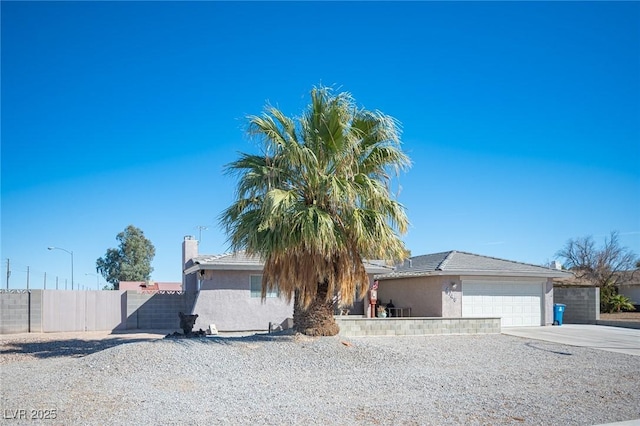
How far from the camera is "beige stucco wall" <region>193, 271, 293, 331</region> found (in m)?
22.4

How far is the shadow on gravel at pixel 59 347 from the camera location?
15.7 m

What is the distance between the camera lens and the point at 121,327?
82.7ft

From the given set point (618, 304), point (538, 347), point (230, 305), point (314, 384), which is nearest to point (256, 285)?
point (230, 305)

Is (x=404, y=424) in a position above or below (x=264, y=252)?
below

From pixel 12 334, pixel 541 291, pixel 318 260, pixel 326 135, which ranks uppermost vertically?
pixel 326 135

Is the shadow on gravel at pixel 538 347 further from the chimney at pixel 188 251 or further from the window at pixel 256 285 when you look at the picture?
the chimney at pixel 188 251

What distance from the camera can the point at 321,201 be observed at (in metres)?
15.1

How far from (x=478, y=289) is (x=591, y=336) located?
16.3ft

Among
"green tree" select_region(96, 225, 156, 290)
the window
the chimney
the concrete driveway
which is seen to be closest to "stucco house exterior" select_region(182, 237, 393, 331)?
the window

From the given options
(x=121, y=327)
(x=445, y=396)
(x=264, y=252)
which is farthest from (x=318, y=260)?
(x=121, y=327)

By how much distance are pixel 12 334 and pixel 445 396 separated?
20.0 m

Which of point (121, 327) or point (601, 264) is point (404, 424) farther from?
point (601, 264)

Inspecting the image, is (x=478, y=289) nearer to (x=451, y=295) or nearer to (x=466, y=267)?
(x=466, y=267)

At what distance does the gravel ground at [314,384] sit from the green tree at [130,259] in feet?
177
